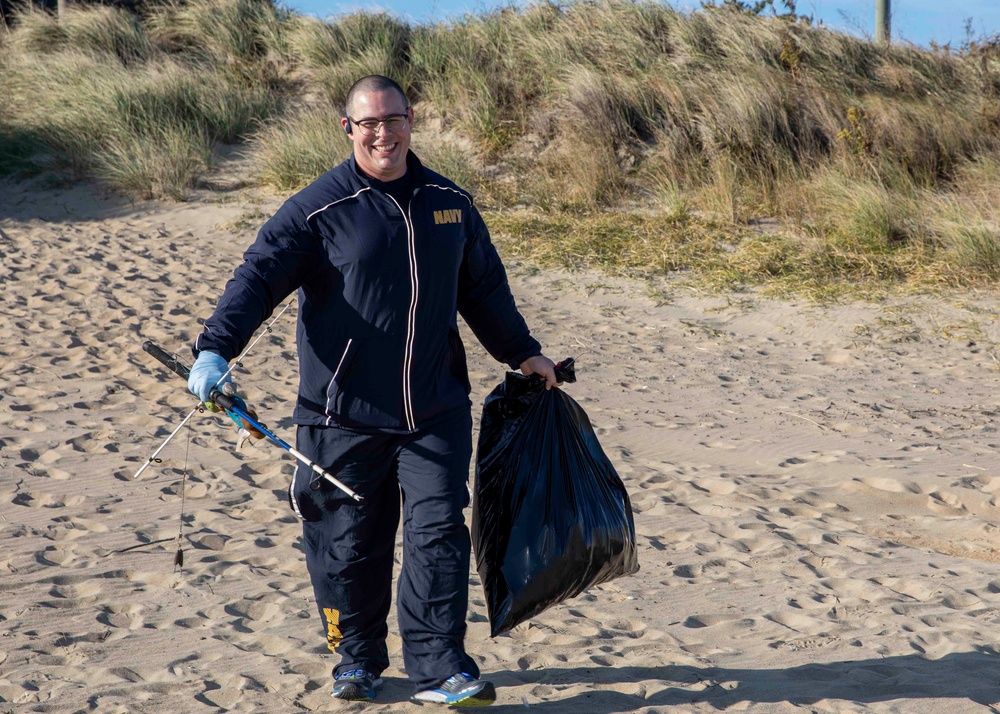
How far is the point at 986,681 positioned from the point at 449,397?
1.86 meters

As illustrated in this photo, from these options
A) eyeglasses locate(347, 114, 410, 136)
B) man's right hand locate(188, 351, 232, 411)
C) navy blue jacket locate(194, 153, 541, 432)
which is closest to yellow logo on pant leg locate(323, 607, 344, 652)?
navy blue jacket locate(194, 153, 541, 432)

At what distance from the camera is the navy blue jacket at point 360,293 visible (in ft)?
9.29

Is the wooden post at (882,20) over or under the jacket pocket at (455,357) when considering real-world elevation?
over

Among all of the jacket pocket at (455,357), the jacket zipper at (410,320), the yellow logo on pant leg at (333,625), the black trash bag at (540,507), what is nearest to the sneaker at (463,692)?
the black trash bag at (540,507)

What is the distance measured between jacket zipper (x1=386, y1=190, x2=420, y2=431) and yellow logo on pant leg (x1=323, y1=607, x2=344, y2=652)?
599mm

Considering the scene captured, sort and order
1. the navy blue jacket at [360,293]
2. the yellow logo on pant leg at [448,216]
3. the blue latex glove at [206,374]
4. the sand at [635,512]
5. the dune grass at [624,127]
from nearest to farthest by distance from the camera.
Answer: the blue latex glove at [206,374], the navy blue jacket at [360,293], the yellow logo on pant leg at [448,216], the sand at [635,512], the dune grass at [624,127]

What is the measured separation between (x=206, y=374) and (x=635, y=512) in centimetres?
275

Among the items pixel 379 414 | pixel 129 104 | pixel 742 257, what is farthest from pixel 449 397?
pixel 129 104

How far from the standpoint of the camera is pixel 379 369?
2877 millimetres

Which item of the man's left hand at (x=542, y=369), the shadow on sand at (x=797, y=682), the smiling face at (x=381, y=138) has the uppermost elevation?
the smiling face at (x=381, y=138)

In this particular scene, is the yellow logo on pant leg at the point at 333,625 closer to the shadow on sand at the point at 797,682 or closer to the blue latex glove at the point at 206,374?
the shadow on sand at the point at 797,682

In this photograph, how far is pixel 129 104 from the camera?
12703mm

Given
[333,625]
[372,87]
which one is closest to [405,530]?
[333,625]

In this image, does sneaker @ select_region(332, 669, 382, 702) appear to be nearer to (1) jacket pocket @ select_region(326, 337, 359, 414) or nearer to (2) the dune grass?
(1) jacket pocket @ select_region(326, 337, 359, 414)
